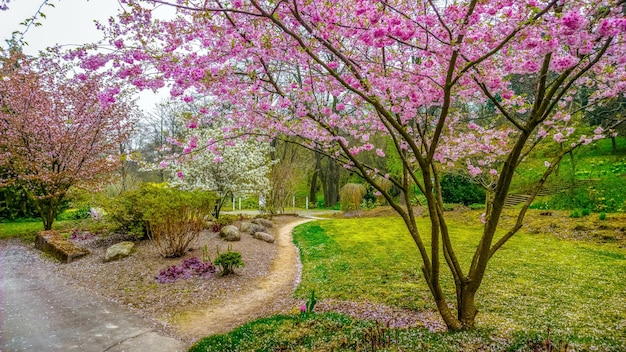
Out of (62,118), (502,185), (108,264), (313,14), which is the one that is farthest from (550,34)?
(62,118)

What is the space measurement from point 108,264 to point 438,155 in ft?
26.0

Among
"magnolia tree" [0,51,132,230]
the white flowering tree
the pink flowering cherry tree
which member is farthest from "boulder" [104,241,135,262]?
the white flowering tree

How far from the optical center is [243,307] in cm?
582

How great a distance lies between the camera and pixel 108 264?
27.3ft

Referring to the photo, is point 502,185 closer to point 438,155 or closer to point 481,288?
point 438,155

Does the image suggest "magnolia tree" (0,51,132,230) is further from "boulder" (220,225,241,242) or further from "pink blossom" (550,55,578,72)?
"pink blossom" (550,55,578,72)

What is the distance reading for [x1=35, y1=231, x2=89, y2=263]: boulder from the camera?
898cm

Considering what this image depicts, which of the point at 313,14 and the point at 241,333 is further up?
the point at 313,14

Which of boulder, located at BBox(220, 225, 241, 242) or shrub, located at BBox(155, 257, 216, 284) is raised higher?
boulder, located at BBox(220, 225, 241, 242)

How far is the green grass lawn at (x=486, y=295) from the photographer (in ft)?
11.6

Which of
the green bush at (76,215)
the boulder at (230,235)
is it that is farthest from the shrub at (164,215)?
the green bush at (76,215)

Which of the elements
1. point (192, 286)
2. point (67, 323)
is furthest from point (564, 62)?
point (67, 323)

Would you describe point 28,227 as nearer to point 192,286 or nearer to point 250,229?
point 250,229

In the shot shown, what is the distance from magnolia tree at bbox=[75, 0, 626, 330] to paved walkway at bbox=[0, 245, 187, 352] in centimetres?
331
